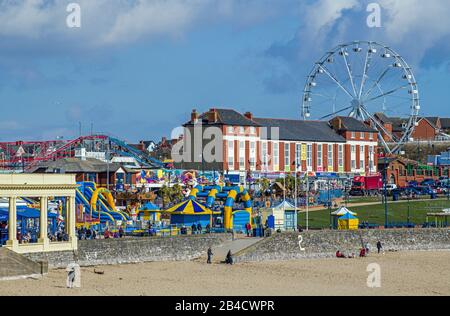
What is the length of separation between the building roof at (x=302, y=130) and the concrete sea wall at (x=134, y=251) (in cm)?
4710

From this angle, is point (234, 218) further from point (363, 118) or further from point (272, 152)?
point (363, 118)

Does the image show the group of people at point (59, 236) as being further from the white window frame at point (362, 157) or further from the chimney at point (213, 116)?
Answer: the white window frame at point (362, 157)

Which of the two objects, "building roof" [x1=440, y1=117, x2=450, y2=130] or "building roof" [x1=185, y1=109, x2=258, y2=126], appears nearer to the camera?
"building roof" [x1=185, y1=109, x2=258, y2=126]

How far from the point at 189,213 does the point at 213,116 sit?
124 feet

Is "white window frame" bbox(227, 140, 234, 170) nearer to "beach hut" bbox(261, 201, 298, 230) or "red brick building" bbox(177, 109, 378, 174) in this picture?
"red brick building" bbox(177, 109, 378, 174)

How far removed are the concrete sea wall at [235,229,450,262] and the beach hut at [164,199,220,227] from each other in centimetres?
664

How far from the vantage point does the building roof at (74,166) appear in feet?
253

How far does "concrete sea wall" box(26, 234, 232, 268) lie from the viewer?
45.1 metres

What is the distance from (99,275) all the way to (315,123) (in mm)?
66266

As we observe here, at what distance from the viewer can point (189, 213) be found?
185 ft

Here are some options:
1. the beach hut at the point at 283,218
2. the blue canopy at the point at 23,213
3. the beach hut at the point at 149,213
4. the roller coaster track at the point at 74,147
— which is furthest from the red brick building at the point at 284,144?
the blue canopy at the point at 23,213

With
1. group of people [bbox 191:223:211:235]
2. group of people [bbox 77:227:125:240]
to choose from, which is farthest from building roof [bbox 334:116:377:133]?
group of people [bbox 77:227:125:240]
